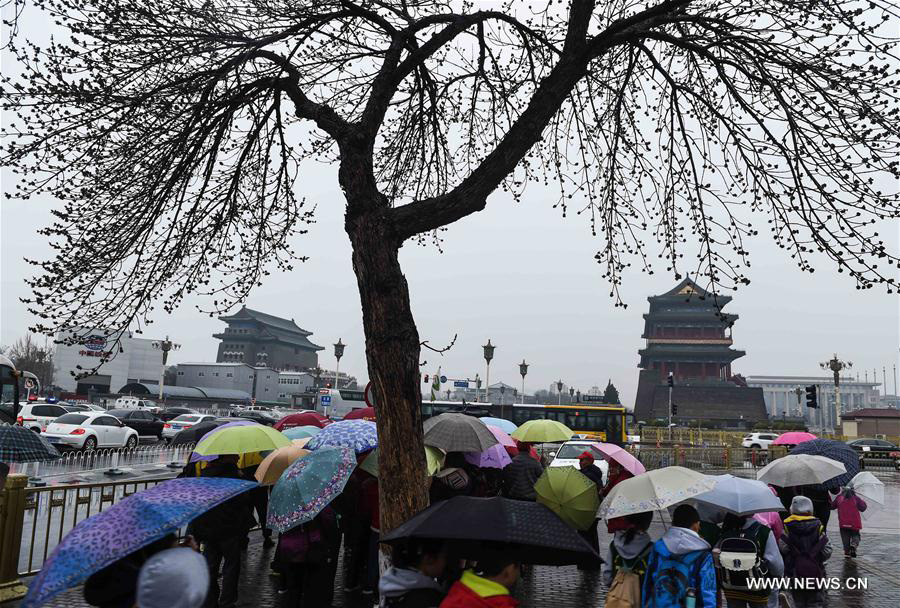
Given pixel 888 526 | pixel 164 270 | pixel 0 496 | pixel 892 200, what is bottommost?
pixel 888 526

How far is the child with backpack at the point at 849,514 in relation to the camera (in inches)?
383

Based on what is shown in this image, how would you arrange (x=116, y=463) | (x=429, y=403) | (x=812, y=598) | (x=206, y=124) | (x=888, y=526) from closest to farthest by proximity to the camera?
(x=812, y=598)
(x=206, y=124)
(x=888, y=526)
(x=116, y=463)
(x=429, y=403)

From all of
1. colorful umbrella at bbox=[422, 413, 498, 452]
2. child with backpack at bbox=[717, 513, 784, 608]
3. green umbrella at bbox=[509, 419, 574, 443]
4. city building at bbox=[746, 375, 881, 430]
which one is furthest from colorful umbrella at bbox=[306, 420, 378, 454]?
city building at bbox=[746, 375, 881, 430]

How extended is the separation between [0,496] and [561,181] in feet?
25.0

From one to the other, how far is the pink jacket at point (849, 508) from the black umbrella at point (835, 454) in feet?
4.72

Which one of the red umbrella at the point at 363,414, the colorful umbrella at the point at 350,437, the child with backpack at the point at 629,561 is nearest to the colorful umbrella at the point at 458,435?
the colorful umbrella at the point at 350,437

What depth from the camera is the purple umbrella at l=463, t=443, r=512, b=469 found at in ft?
27.5

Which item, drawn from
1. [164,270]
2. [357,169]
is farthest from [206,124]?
[357,169]

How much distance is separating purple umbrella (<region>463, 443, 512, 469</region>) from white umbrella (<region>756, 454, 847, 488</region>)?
3.23 m

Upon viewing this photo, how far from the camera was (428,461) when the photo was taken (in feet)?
24.5

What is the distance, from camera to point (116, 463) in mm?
18297

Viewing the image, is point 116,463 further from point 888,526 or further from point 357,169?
point 888,526

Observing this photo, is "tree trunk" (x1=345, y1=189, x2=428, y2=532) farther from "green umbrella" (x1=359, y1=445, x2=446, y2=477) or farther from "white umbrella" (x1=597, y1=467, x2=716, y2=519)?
"white umbrella" (x1=597, y1=467, x2=716, y2=519)

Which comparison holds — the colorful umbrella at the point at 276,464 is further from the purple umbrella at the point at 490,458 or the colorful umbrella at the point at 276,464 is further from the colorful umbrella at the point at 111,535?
the colorful umbrella at the point at 111,535
